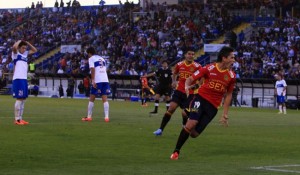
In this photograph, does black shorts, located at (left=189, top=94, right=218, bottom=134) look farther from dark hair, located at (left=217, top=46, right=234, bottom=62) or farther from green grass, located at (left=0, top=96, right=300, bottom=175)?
dark hair, located at (left=217, top=46, right=234, bottom=62)

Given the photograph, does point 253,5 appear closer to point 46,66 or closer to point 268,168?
point 46,66

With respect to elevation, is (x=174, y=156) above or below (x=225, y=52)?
below

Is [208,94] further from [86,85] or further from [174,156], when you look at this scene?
[86,85]

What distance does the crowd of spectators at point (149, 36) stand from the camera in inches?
2131

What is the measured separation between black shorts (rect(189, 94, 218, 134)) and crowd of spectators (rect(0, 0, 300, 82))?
36192 millimetres

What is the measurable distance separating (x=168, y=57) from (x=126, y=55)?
18.6 ft

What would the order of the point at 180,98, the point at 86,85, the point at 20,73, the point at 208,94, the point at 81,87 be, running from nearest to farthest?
the point at 208,94 → the point at 180,98 → the point at 20,73 → the point at 86,85 → the point at 81,87

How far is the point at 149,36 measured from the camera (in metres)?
65.6

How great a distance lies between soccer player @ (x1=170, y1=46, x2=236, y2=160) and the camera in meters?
14.2

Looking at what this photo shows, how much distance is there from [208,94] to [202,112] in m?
0.39

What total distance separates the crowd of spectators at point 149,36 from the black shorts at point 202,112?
1425 inches

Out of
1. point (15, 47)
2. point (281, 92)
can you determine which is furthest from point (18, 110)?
point (281, 92)

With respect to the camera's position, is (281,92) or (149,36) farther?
(149,36)

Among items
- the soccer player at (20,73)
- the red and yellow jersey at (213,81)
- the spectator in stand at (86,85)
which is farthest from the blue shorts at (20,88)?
the spectator in stand at (86,85)
